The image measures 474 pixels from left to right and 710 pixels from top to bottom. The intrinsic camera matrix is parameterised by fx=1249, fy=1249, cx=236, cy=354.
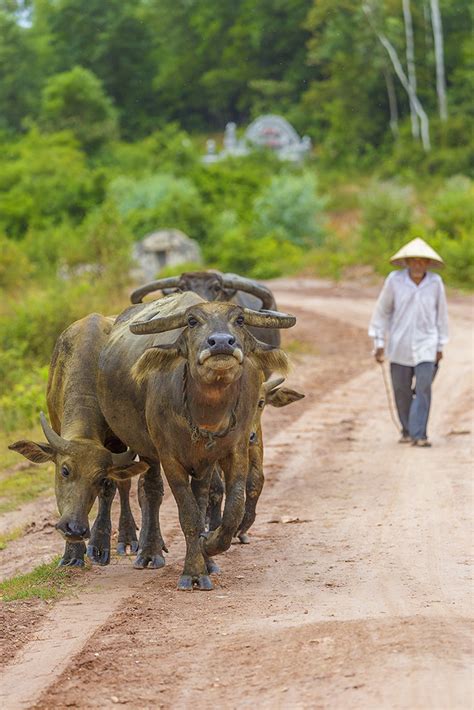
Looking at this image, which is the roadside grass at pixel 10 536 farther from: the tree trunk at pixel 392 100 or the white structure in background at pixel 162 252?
the tree trunk at pixel 392 100

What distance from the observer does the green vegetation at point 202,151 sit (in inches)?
1061

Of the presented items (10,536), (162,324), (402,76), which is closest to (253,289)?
(10,536)

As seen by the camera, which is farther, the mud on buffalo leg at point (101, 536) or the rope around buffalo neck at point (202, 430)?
the mud on buffalo leg at point (101, 536)

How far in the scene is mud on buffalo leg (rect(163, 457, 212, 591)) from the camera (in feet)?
24.2

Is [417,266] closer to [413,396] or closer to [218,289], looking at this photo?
[413,396]

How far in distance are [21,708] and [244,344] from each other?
2746 millimetres

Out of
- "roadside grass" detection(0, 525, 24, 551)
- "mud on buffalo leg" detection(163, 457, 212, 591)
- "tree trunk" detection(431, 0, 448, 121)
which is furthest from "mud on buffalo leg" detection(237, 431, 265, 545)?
"tree trunk" detection(431, 0, 448, 121)

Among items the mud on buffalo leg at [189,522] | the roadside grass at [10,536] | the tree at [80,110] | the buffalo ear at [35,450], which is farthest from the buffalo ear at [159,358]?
the tree at [80,110]

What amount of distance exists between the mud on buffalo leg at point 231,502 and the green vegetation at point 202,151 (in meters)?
7.73

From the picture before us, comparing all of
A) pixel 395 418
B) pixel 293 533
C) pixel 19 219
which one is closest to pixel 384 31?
pixel 19 219

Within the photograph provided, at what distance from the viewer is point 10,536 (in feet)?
33.1

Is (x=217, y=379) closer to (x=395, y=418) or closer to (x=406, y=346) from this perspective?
(x=406, y=346)

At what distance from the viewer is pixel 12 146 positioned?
5747 cm

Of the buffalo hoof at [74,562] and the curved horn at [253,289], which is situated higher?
the curved horn at [253,289]
